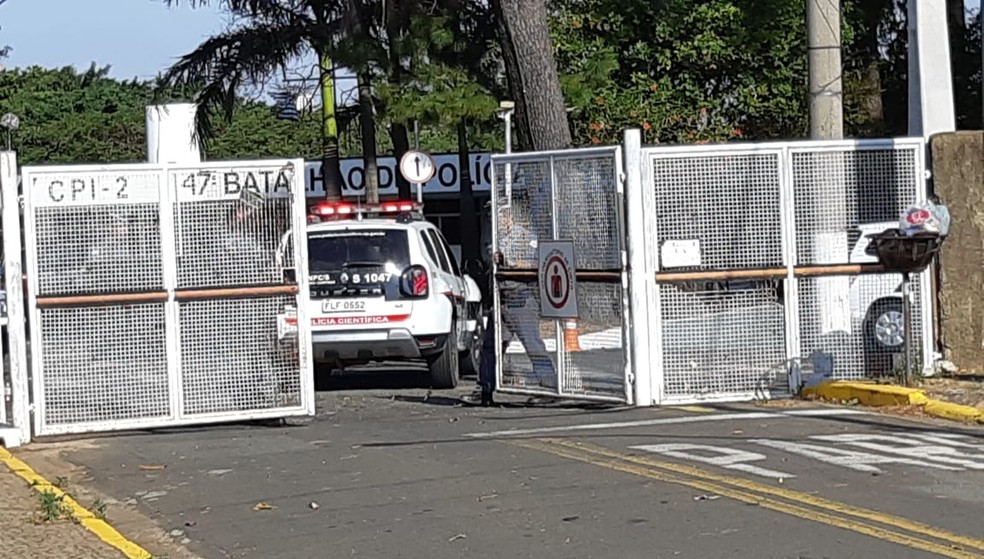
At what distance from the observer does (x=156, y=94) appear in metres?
26.3

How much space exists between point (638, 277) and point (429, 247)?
3.83 metres

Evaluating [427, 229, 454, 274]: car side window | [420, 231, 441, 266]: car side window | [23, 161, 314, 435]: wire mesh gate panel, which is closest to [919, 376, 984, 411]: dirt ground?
[23, 161, 314, 435]: wire mesh gate panel

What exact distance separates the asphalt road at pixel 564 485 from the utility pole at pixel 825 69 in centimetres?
454

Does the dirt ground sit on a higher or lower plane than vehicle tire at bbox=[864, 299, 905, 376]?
lower

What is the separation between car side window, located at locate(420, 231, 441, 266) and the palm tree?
9.89m

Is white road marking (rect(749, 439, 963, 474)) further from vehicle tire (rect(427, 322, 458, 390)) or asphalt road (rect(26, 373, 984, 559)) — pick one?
vehicle tire (rect(427, 322, 458, 390))

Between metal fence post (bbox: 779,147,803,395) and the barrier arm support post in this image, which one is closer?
the barrier arm support post

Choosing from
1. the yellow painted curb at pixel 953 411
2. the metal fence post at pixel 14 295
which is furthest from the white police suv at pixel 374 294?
the yellow painted curb at pixel 953 411

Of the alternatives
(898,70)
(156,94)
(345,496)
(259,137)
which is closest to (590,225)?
(345,496)

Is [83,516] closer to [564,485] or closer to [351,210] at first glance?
[564,485]

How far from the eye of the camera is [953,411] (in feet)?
39.2

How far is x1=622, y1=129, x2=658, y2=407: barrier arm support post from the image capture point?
13047 millimetres

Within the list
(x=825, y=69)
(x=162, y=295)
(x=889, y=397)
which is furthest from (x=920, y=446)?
(x=825, y=69)

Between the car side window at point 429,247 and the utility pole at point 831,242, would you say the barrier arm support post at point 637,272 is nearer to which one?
the utility pole at point 831,242
